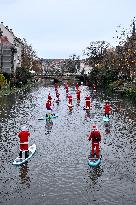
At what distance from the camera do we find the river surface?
669 inches

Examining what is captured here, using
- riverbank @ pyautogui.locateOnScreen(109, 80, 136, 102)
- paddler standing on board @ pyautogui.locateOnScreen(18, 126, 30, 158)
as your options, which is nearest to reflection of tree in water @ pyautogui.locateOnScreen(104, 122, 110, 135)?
paddler standing on board @ pyautogui.locateOnScreen(18, 126, 30, 158)

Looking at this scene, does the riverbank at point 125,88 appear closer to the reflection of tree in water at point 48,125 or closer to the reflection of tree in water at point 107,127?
the reflection of tree in water at point 107,127

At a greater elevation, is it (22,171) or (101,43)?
(101,43)

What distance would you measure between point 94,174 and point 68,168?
156 cm

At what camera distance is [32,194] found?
1733 cm

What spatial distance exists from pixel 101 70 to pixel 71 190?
8720 cm

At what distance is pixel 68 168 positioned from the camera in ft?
69.6

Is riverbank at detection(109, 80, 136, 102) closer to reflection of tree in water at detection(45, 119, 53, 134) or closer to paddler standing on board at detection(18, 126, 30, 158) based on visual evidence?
reflection of tree in water at detection(45, 119, 53, 134)

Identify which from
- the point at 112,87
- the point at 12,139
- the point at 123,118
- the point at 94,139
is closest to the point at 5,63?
the point at 112,87

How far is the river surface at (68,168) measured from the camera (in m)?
17.0

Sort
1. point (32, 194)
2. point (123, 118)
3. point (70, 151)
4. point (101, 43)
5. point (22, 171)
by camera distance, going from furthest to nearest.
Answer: point (101, 43) → point (123, 118) → point (70, 151) → point (22, 171) → point (32, 194)

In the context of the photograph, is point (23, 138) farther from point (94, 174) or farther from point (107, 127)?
point (107, 127)

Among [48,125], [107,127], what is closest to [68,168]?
[107,127]

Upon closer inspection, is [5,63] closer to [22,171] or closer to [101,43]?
[101,43]
